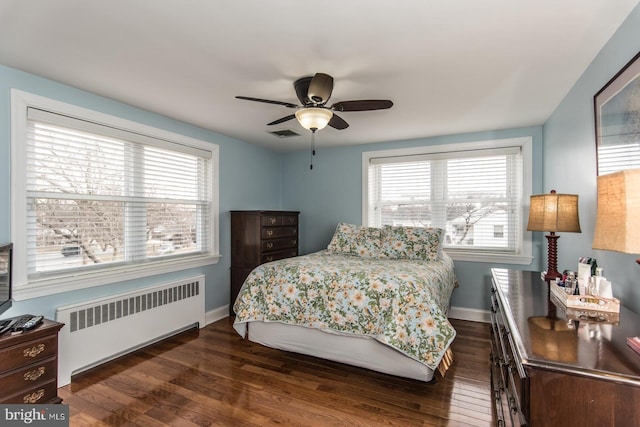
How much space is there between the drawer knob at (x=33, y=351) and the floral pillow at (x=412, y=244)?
2.88m

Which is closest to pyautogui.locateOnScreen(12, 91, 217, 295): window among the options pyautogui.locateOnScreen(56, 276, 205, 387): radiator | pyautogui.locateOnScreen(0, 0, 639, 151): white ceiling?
pyautogui.locateOnScreen(56, 276, 205, 387): radiator

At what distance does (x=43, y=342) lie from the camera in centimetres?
197

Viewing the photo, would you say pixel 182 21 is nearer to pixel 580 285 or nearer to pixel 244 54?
pixel 244 54

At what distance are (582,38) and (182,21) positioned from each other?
217 centimetres

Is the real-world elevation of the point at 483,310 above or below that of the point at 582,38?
below

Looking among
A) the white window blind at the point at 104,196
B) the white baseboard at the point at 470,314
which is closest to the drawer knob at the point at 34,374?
the white window blind at the point at 104,196

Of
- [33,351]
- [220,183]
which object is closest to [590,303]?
[33,351]

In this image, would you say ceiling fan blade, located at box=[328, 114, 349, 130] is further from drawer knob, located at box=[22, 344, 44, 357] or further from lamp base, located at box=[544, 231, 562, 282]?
drawer knob, located at box=[22, 344, 44, 357]

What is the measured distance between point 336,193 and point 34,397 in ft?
11.9

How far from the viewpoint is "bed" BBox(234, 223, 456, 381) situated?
Answer: 2.22 m

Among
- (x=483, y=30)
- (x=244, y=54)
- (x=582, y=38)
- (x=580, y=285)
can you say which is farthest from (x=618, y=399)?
(x=244, y=54)

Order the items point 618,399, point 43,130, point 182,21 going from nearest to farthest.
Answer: point 618,399, point 182,21, point 43,130

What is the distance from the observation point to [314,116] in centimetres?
228

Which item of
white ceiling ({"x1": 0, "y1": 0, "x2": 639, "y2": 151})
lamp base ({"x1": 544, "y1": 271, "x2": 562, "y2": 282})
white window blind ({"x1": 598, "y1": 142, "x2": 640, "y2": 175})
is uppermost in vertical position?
white ceiling ({"x1": 0, "y1": 0, "x2": 639, "y2": 151})
